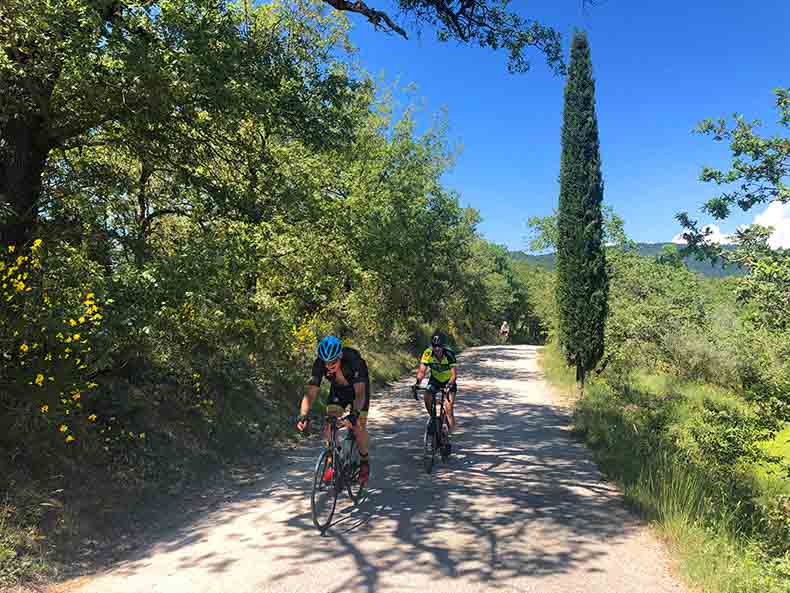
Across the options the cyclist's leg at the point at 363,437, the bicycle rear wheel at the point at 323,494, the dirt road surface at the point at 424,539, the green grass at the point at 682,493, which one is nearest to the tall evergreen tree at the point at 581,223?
the green grass at the point at 682,493

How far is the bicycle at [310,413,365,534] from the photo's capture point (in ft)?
16.4

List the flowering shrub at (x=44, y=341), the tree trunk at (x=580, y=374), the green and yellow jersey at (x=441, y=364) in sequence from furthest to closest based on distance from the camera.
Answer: the tree trunk at (x=580, y=374), the green and yellow jersey at (x=441, y=364), the flowering shrub at (x=44, y=341)

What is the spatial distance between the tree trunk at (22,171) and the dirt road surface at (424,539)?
4326mm

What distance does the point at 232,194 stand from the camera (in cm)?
706

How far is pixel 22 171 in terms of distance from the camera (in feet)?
19.9

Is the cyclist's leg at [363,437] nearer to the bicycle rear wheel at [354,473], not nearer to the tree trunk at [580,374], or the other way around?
the bicycle rear wheel at [354,473]

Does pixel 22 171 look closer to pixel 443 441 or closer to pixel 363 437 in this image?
pixel 363 437

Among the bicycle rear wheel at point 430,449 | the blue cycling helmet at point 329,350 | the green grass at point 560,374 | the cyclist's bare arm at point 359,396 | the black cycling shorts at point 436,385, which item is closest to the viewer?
the blue cycling helmet at point 329,350

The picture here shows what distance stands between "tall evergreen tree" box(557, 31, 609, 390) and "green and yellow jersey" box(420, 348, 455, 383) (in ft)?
30.1

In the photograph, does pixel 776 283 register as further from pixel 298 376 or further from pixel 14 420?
pixel 14 420

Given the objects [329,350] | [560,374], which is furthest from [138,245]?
[560,374]

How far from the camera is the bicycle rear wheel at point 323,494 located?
4900mm

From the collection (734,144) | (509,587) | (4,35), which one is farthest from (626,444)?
(4,35)

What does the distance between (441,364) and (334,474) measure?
292 cm
